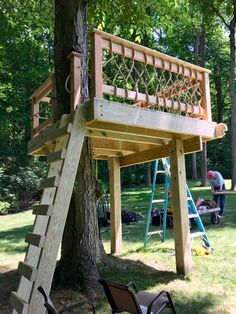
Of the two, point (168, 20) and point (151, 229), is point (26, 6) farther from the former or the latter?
point (151, 229)

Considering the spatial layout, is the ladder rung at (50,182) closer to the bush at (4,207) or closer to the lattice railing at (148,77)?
the lattice railing at (148,77)

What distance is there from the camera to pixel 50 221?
399 cm

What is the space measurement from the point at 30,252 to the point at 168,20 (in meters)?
7.41

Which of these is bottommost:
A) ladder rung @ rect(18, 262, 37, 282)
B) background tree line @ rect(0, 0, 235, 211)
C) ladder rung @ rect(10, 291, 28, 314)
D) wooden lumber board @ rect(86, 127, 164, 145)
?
ladder rung @ rect(10, 291, 28, 314)

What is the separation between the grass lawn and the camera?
4.89 meters

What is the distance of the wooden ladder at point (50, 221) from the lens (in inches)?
150

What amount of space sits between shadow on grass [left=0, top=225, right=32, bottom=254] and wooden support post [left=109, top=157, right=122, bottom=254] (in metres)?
2.32

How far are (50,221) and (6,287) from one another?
8.04 feet

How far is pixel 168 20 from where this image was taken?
30.9 ft

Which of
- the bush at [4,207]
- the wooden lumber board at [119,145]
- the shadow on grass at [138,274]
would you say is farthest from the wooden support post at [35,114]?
the bush at [4,207]

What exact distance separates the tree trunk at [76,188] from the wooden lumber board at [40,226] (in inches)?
42.5

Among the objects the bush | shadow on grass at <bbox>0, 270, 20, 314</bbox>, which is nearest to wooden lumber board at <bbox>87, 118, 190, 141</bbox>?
shadow on grass at <bbox>0, 270, 20, 314</bbox>

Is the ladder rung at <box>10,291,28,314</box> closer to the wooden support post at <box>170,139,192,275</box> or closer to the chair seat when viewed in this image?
the chair seat

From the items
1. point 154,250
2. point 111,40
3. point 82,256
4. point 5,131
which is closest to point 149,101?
point 111,40
